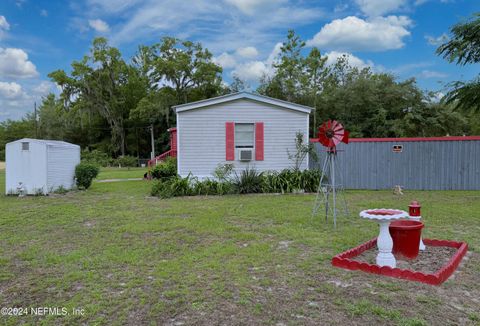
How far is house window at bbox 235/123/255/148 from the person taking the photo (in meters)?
10.5

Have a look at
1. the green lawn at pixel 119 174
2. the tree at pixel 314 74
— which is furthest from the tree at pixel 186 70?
the green lawn at pixel 119 174

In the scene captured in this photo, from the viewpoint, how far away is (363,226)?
223 inches

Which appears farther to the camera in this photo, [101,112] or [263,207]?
[101,112]

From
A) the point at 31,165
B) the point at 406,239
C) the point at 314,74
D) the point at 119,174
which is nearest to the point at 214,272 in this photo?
the point at 406,239

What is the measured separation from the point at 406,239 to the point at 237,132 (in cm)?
707

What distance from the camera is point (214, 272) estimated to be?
11.7 feet

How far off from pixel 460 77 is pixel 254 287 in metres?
8.84

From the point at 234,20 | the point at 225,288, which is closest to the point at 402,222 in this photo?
the point at 225,288

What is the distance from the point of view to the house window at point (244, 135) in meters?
10.5

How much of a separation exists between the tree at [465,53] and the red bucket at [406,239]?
6.40m

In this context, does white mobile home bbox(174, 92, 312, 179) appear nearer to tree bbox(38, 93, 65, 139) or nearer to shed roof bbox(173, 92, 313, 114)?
shed roof bbox(173, 92, 313, 114)

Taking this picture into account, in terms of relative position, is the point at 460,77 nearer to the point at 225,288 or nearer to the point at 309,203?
the point at 309,203

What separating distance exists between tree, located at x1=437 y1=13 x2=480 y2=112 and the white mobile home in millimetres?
3883

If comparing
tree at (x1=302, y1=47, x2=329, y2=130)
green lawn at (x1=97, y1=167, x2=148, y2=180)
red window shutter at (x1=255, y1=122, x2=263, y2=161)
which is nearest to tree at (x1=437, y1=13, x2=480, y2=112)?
red window shutter at (x1=255, y1=122, x2=263, y2=161)
